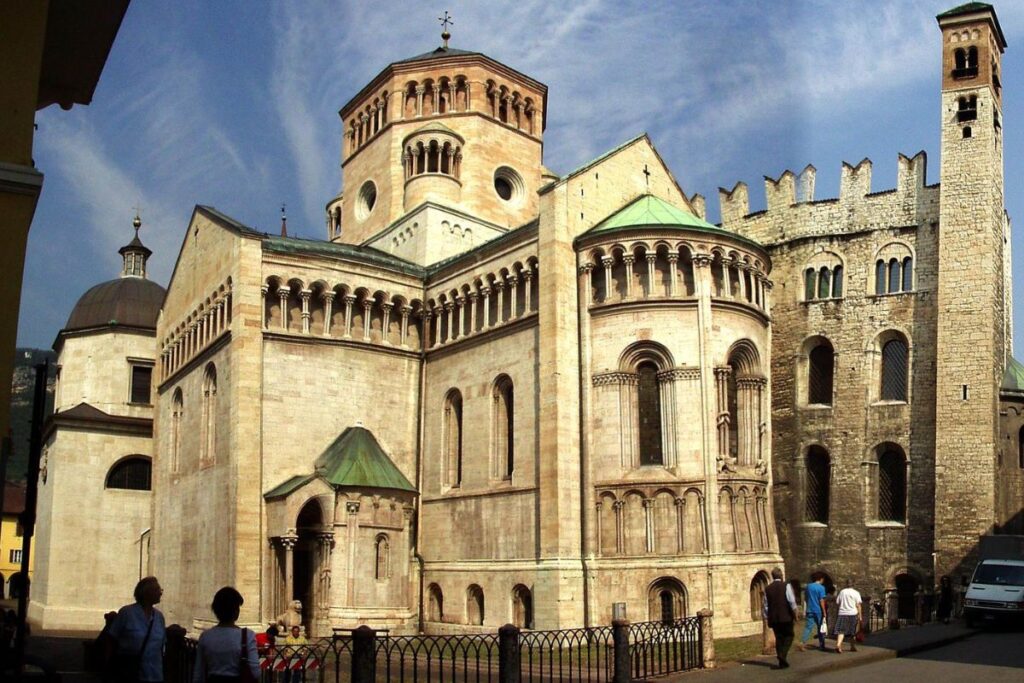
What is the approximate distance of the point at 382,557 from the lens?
1372 inches

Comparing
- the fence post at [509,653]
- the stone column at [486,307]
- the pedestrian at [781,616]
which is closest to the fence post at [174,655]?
the fence post at [509,653]

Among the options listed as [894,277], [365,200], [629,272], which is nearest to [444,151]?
[365,200]

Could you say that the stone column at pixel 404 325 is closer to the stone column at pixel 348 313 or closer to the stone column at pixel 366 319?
the stone column at pixel 366 319

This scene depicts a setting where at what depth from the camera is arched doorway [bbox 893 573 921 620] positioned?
37.0 metres

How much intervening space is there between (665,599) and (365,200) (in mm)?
24849

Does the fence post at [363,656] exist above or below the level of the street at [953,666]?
above

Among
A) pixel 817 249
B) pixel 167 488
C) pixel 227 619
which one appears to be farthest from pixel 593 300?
pixel 227 619

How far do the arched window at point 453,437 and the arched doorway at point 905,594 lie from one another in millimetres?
16055

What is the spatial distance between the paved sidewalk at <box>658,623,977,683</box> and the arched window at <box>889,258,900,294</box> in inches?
634

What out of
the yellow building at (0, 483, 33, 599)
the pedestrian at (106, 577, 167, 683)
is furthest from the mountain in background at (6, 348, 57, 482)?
the pedestrian at (106, 577, 167, 683)

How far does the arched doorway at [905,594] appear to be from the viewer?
37000 mm

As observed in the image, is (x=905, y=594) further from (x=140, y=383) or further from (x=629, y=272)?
(x=140, y=383)

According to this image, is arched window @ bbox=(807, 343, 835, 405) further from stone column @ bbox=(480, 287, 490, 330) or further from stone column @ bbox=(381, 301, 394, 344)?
stone column @ bbox=(381, 301, 394, 344)

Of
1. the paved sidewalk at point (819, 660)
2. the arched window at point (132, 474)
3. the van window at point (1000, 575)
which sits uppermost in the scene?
the arched window at point (132, 474)
